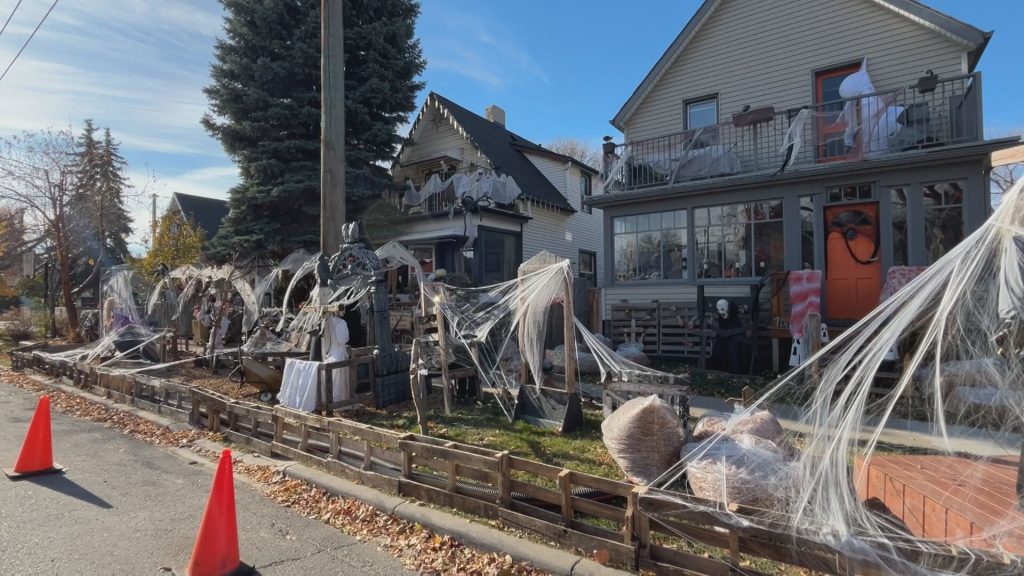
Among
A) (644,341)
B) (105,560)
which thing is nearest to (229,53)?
(644,341)

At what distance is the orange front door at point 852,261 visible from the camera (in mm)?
11406

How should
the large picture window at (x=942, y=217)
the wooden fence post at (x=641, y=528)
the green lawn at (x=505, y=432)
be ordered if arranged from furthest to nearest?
1. the large picture window at (x=942, y=217)
2. the green lawn at (x=505, y=432)
3. the wooden fence post at (x=641, y=528)

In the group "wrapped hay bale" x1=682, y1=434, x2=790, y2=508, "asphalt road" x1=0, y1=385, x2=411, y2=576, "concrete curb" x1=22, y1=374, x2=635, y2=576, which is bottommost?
"asphalt road" x1=0, y1=385, x2=411, y2=576

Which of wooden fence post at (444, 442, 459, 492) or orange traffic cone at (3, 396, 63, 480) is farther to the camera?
orange traffic cone at (3, 396, 63, 480)

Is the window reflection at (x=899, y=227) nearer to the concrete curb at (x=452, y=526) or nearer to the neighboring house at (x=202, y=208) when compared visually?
the concrete curb at (x=452, y=526)

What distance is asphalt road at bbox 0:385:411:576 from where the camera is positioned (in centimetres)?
407

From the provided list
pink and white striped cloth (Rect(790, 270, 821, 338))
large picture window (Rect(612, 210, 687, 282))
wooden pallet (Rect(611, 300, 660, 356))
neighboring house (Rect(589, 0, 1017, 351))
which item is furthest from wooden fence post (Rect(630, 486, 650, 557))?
large picture window (Rect(612, 210, 687, 282))

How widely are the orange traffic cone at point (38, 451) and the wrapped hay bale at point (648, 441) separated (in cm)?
622

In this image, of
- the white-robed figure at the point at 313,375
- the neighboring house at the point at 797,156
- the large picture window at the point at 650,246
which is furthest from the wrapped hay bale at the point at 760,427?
the large picture window at the point at 650,246

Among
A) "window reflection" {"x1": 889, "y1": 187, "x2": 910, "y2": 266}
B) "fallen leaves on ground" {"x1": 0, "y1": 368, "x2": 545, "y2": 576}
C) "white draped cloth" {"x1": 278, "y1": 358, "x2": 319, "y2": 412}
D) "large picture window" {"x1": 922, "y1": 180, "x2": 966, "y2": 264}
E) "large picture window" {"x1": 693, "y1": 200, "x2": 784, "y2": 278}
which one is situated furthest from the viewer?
"large picture window" {"x1": 693, "y1": 200, "x2": 784, "y2": 278}

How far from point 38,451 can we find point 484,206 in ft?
43.5

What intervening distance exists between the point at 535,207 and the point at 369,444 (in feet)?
50.6

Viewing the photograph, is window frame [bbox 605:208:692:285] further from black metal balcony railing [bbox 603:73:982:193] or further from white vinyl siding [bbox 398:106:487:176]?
white vinyl siding [bbox 398:106:487:176]

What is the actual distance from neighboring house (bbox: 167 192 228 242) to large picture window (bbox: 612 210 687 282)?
26800 millimetres
